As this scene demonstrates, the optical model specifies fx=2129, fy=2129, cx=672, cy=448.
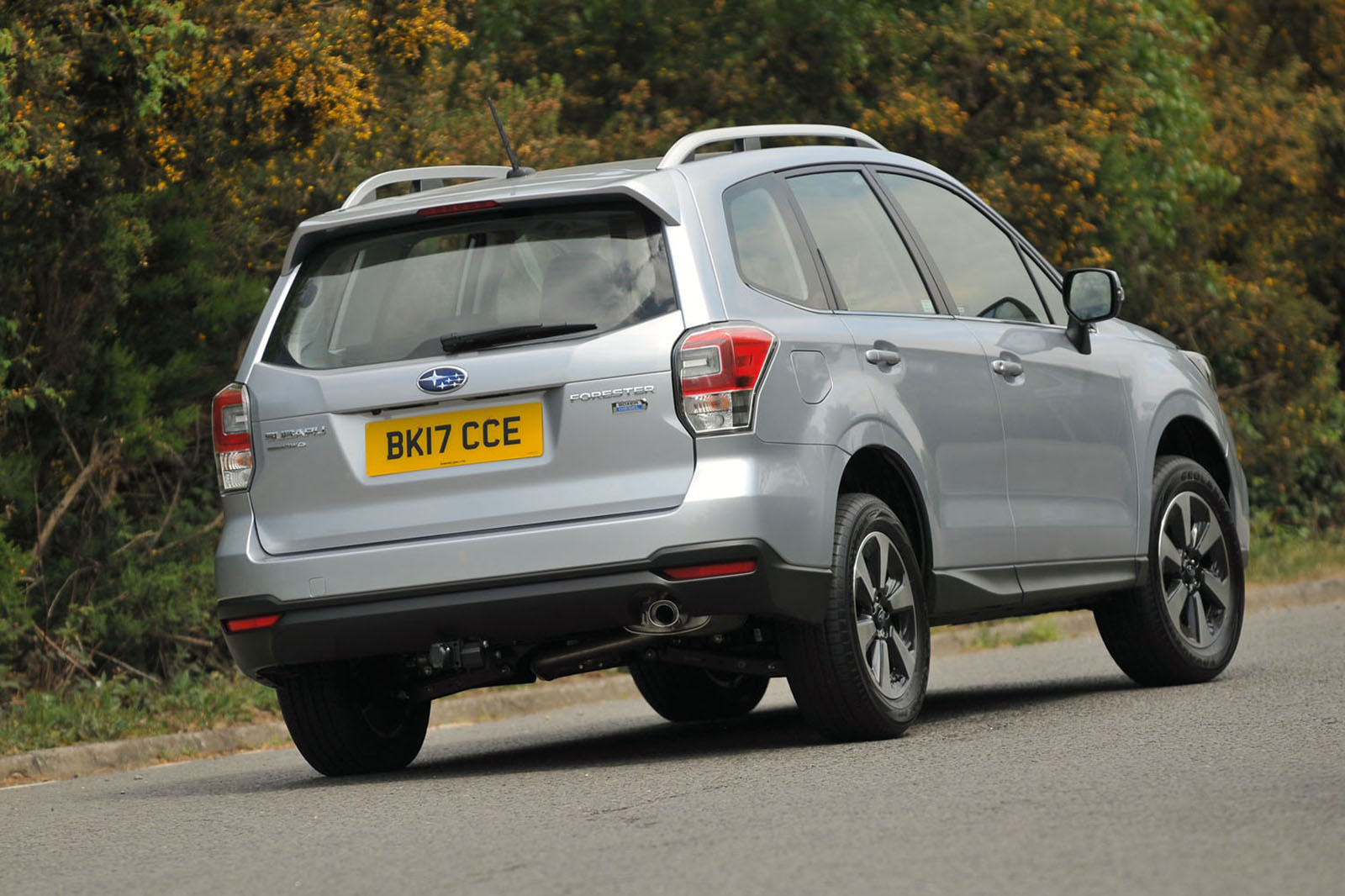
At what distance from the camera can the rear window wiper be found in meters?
6.52

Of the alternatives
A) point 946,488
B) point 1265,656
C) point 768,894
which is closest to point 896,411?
point 946,488

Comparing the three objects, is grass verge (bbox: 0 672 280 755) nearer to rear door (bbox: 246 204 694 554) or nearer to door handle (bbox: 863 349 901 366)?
rear door (bbox: 246 204 694 554)

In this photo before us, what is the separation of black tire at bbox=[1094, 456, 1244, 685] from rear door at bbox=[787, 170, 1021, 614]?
999 mm

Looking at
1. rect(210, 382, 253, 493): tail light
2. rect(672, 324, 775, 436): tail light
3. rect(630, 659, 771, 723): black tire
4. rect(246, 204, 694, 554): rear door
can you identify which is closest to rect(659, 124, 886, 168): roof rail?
rect(246, 204, 694, 554): rear door

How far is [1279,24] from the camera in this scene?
2536cm

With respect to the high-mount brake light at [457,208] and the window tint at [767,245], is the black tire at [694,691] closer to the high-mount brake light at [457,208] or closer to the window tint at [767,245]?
the window tint at [767,245]

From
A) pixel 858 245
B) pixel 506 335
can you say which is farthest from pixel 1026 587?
pixel 506 335

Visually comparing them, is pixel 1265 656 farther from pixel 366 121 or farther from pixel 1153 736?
pixel 366 121

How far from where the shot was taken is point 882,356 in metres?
6.95

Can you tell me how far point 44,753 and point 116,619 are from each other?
2377 mm

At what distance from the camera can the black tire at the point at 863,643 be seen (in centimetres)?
655

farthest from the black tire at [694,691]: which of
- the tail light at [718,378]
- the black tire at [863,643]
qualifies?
the tail light at [718,378]

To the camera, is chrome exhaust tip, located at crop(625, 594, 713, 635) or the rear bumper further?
chrome exhaust tip, located at crop(625, 594, 713, 635)

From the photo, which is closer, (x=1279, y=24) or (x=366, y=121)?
(x=366, y=121)
